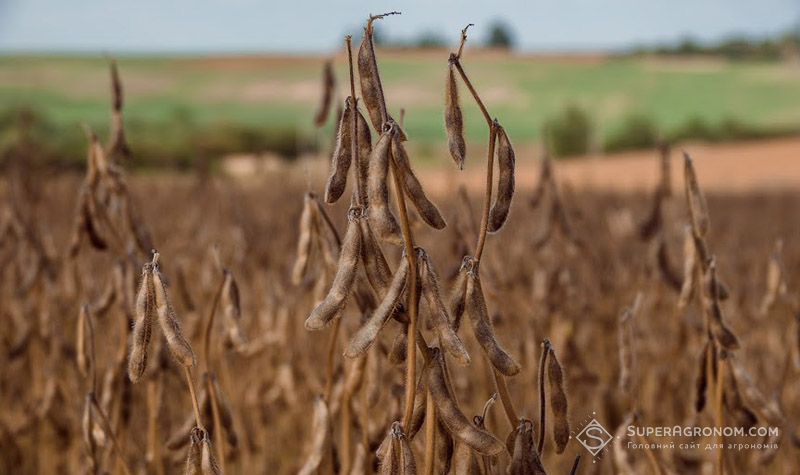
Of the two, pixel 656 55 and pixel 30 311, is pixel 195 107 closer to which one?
pixel 656 55

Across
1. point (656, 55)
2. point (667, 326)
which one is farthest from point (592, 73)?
point (667, 326)

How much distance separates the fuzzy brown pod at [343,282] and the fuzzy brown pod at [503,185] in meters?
0.16

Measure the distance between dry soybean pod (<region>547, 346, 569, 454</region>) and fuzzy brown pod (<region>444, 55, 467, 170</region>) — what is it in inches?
10.7

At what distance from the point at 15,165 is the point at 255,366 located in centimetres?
175

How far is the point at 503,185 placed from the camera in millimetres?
972

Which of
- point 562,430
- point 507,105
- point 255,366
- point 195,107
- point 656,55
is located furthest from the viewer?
point 656,55

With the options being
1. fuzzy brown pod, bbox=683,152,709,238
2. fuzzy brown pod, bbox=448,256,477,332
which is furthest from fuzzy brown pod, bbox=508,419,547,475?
fuzzy brown pod, bbox=683,152,709,238

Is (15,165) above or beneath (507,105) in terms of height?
above

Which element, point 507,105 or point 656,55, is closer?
point 507,105

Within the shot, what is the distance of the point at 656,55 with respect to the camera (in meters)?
44.9

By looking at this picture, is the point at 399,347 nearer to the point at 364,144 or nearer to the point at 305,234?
the point at 364,144

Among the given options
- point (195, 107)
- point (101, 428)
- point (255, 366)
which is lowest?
point (195, 107)

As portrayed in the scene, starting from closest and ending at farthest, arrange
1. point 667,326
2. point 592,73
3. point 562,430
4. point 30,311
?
1. point 562,430
2. point 30,311
3. point 667,326
4. point 592,73

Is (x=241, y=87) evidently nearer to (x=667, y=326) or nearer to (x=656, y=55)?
(x=656, y=55)
